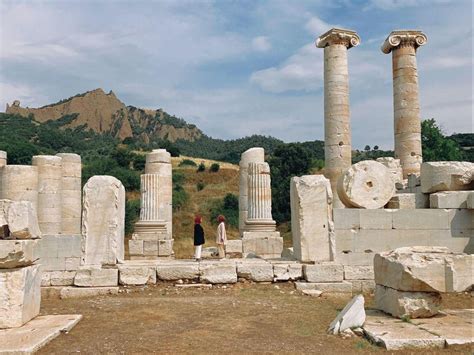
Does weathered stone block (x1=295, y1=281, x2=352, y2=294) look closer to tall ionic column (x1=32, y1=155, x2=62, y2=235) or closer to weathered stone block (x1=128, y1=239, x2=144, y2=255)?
weathered stone block (x1=128, y1=239, x2=144, y2=255)

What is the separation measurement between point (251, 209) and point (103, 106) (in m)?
98.4

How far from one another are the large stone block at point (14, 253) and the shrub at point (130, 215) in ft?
87.9

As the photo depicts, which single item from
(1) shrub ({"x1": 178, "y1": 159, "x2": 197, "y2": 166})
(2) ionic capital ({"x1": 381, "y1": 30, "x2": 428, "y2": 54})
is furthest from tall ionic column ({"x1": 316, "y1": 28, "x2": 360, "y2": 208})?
(1) shrub ({"x1": 178, "y1": 159, "x2": 197, "y2": 166})

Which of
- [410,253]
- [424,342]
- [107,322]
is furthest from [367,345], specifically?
[107,322]

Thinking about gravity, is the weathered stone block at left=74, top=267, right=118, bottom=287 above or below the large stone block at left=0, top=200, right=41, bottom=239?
below

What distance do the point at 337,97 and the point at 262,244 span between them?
23.5ft

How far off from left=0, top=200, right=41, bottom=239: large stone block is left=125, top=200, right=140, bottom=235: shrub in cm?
2672

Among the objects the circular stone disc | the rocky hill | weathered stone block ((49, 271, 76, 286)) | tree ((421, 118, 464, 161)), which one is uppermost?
the rocky hill

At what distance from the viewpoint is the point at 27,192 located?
57.0 ft

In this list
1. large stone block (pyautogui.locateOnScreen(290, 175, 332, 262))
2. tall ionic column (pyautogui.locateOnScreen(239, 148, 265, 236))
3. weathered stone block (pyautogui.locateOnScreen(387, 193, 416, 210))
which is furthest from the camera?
tall ionic column (pyautogui.locateOnScreen(239, 148, 265, 236))

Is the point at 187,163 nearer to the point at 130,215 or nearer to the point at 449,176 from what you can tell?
the point at 130,215

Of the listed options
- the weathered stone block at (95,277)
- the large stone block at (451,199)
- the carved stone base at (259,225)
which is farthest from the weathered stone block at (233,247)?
the large stone block at (451,199)

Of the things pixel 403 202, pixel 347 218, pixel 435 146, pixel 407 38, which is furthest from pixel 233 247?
pixel 435 146

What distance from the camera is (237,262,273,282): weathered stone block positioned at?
10.5 meters
